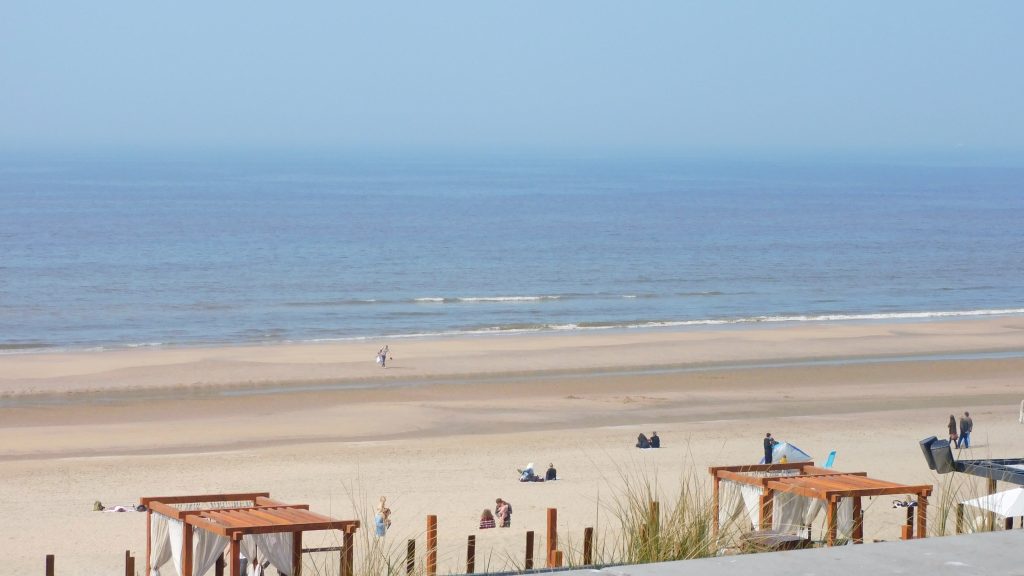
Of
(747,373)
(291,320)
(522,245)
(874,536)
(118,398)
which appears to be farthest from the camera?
(522,245)

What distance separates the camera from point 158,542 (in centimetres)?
1141

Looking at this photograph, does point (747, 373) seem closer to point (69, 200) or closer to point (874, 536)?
point (874, 536)

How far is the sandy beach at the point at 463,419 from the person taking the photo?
808 inches

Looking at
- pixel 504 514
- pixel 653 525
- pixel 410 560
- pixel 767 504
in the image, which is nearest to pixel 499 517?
pixel 504 514

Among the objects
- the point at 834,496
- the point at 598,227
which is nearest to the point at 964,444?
the point at 834,496

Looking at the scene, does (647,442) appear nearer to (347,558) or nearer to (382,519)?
(382,519)

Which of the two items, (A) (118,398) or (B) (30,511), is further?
(A) (118,398)

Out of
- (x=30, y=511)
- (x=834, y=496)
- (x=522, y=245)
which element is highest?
(x=522, y=245)

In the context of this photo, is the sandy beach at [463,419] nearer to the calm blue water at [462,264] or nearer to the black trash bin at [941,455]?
the calm blue water at [462,264]

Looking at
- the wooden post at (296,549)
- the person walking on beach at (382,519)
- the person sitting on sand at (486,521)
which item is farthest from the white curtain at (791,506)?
the person sitting on sand at (486,521)

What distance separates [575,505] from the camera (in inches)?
803

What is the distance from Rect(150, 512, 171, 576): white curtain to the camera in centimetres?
1129

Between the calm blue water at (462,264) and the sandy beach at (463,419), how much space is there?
18.8ft

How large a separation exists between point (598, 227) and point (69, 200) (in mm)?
53375
